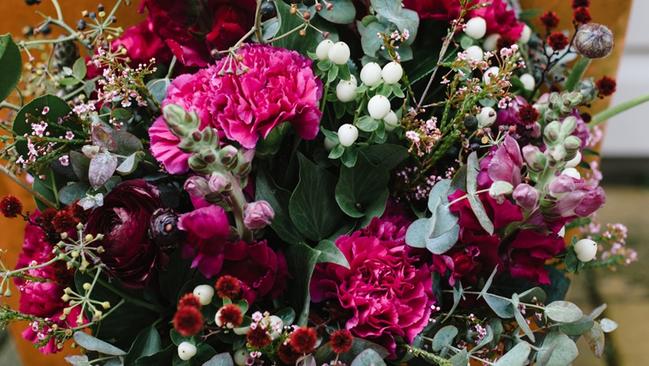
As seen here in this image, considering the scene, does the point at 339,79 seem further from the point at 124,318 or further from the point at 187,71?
the point at 124,318

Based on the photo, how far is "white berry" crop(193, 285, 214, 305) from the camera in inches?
20.5

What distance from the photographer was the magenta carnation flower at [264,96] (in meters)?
0.53

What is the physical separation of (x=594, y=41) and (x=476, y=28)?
98mm

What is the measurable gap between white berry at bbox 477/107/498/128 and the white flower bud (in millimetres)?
106

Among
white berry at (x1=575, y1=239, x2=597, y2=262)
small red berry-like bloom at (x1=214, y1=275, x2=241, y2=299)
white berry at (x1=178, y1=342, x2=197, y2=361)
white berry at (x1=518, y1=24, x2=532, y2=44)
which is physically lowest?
white berry at (x1=178, y1=342, x2=197, y2=361)

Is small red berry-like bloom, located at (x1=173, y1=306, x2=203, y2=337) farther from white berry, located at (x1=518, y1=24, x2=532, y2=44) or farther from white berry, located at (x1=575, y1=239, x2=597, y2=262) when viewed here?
white berry, located at (x1=518, y1=24, x2=532, y2=44)

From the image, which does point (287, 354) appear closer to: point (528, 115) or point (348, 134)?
point (348, 134)

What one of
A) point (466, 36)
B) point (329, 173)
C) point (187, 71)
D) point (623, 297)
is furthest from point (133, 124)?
point (623, 297)

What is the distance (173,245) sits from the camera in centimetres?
53

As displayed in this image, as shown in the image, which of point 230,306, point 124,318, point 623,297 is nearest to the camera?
point 230,306

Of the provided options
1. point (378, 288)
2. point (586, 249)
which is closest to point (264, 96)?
point (378, 288)

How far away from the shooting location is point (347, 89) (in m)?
0.57

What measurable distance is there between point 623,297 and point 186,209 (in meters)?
0.94

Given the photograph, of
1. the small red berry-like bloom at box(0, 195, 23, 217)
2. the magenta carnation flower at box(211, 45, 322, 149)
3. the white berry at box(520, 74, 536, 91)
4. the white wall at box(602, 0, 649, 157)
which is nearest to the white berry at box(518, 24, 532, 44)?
the white berry at box(520, 74, 536, 91)
